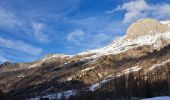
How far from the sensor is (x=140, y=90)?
19925 centimetres

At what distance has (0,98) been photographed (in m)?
188

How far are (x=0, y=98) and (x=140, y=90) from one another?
76833mm
